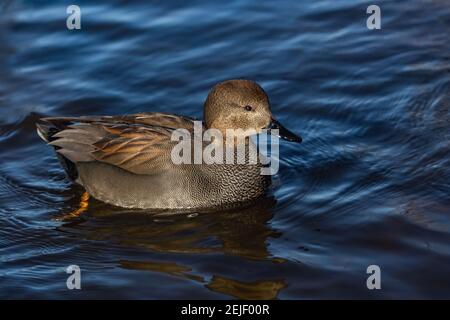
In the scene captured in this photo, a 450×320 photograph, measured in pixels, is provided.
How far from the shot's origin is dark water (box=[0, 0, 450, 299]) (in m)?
6.36

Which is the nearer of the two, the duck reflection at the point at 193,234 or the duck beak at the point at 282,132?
the duck reflection at the point at 193,234

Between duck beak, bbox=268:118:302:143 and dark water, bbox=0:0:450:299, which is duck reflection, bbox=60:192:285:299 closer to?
dark water, bbox=0:0:450:299

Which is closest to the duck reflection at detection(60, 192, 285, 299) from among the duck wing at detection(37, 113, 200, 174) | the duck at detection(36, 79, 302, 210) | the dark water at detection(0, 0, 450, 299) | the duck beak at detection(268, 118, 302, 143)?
the dark water at detection(0, 0, 450, 299)

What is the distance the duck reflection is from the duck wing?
0.40m

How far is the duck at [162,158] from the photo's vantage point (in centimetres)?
733

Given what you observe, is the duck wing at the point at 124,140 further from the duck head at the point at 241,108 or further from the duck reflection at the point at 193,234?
the duck reflection at the point at 193,234

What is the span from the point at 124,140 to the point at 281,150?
1.53 meters

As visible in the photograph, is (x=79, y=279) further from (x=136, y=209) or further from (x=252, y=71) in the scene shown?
(x=252, y=71)

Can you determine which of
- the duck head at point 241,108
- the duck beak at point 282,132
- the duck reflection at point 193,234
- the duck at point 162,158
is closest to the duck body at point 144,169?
the duck at point 162,158

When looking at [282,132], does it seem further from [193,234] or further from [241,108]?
[193,234]

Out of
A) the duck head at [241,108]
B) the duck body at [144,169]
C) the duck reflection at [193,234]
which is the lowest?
the duck reflection at [193,234]

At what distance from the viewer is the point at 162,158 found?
7.36 metres

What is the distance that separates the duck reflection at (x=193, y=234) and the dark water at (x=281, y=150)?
16mm

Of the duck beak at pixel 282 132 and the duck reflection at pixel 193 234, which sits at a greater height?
the duck beak at pixel 282 132
